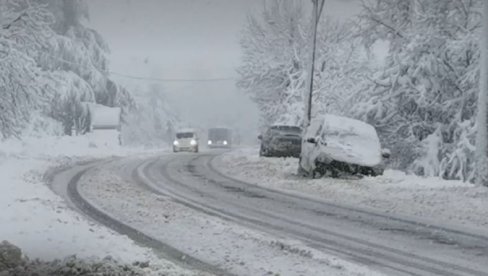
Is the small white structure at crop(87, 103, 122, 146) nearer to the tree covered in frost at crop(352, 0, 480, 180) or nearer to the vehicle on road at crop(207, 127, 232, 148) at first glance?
the vehicle on road at crop(207, 127, 232, 148)

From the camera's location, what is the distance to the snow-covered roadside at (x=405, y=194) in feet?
40.9

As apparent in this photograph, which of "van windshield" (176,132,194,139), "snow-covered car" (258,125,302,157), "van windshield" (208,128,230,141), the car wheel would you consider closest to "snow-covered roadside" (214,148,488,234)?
the car wheel

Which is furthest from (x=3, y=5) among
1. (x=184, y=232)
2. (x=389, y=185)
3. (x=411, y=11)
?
(x=184, y=232)

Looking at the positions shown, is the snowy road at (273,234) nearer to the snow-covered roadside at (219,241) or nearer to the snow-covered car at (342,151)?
the snow-covered roadside at (219,241)

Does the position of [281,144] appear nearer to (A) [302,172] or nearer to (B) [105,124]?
(A) [302,172]

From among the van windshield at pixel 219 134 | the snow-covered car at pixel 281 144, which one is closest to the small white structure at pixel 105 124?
the snow-covered car at pixel 281 144

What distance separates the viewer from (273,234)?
9766 mm

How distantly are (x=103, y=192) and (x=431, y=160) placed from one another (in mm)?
14329

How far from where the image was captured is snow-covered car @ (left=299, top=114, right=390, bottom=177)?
1888cm

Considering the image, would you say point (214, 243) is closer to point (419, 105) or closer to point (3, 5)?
point (419, 105)

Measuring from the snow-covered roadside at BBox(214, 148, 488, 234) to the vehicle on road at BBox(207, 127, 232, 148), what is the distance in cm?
5574

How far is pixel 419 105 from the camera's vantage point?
25172 mm

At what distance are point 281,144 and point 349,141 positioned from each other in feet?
33.6

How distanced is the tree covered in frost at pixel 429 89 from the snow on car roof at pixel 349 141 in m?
4.53
